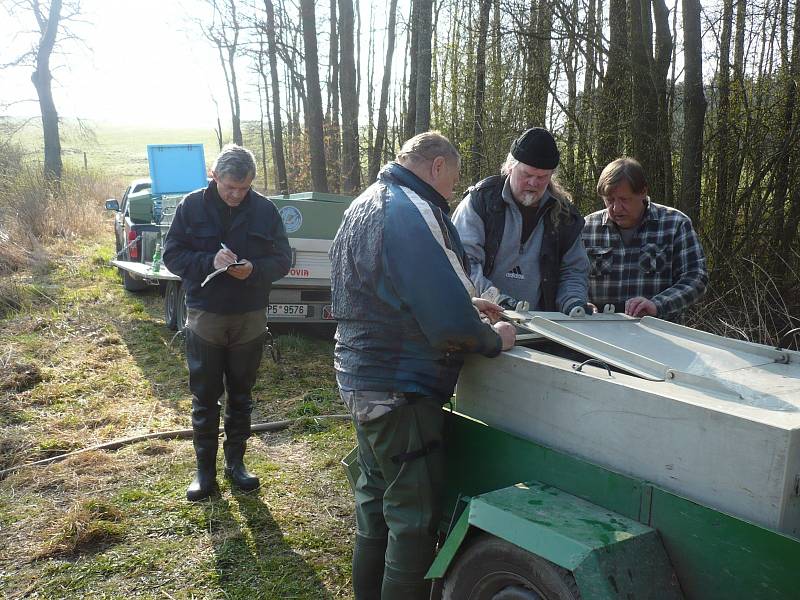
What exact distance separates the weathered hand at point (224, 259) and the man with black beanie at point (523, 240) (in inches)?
50.8

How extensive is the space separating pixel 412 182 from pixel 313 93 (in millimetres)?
12159

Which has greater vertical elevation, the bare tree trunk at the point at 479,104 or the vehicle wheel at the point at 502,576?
the bare tree trunk at the point at 479,104

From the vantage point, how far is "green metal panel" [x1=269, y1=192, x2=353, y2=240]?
7160 mm

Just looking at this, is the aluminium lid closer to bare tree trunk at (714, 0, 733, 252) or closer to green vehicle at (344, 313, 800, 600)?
green vehicle at (344, 313, 800, 600)

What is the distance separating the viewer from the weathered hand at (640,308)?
3557 mm

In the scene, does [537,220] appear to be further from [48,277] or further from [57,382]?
[48,277]

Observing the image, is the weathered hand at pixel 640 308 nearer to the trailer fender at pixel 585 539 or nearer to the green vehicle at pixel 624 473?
the green vehicle at pixel 624 473

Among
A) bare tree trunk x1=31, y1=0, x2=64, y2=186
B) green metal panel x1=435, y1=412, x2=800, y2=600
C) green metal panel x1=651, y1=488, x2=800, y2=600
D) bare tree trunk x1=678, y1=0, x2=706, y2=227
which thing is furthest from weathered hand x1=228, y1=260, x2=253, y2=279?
bare tree trunk x1=31, y1=0, x2=64, y2=186

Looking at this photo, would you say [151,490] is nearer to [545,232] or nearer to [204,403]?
[204,403]

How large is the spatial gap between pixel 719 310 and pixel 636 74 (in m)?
2.23

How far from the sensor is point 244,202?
13.9 ft

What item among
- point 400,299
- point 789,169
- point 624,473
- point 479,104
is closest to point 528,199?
point 400,299

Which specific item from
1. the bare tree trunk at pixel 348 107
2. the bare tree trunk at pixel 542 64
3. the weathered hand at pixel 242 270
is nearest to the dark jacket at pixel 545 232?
the weathered hand at pixel 242 270

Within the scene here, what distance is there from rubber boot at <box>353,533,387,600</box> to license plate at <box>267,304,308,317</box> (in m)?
4.73
